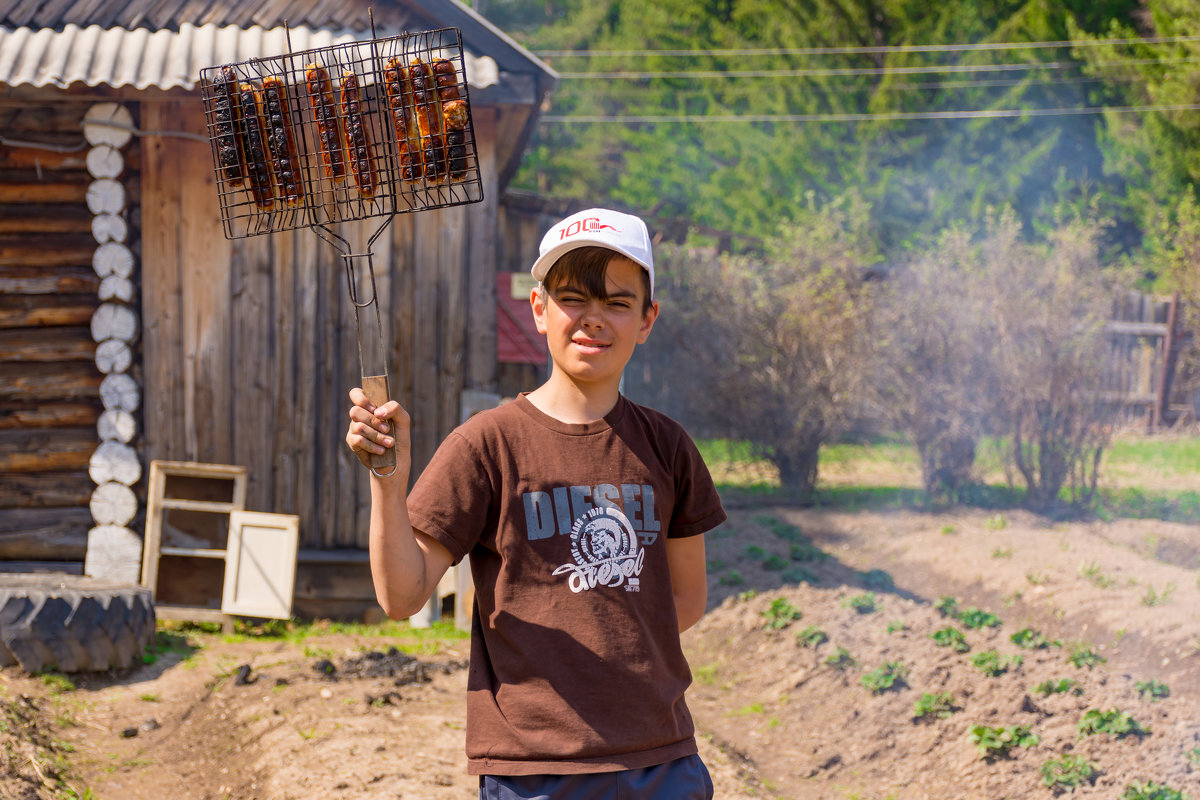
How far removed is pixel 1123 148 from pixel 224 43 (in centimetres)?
1928

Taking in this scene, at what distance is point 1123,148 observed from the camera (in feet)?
68.7

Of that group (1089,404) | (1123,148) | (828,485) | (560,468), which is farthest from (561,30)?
(560,468)

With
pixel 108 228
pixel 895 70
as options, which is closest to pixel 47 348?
pixel 108 228

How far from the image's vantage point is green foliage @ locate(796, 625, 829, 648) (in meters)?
6.20

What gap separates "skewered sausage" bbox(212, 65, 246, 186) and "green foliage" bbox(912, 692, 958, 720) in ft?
13.2

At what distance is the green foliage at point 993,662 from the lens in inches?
212

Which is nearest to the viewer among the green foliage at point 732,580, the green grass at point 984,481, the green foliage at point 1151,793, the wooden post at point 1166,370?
the green foliage at point 1151,793

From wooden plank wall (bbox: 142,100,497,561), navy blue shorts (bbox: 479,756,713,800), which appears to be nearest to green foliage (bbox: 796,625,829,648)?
wooden plank wall (bbox: 142,100,497,561)

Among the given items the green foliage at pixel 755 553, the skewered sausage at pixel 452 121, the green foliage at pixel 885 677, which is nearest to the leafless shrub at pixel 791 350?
the green foliage at pixel 755 553

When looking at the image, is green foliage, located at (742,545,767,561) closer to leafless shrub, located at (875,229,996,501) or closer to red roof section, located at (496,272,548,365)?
leafless shrub, located at (875,229,996,501)

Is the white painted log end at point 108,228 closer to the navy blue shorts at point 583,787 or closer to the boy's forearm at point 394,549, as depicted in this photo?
the boy's forearm at point 394,549

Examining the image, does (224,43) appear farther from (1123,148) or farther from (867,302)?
(1123,148)

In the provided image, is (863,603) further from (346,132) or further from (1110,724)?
(346,132)

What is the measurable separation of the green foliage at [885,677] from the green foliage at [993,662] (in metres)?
0.36
